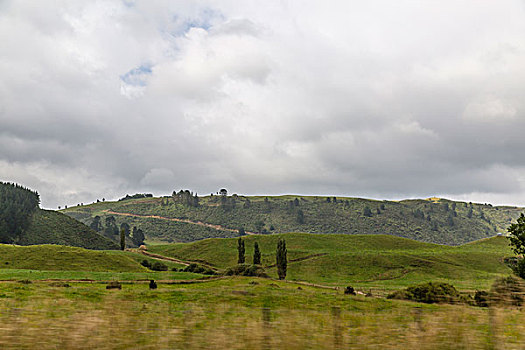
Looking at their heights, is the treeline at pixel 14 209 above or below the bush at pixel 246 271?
above

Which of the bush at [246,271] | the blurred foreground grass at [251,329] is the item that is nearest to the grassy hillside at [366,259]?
the bush at [246,271]

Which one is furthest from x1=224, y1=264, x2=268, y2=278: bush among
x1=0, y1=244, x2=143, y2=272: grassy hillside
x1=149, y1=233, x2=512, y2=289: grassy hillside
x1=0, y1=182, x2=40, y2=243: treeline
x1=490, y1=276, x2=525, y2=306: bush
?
x1=0, y1=182, x2=40, y2=243: treeline

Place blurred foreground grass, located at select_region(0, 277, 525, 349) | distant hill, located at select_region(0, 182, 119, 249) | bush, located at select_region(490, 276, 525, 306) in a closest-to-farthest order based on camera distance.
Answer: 1. blurred foreground grass, located at select_region(0, 277, 525, 349)
2. bush, located at select_region(490, 276, 525, 306)
3. distant hill, located at select_region(0, 182, 119, 249)

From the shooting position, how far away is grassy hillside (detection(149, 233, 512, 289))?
328 feet

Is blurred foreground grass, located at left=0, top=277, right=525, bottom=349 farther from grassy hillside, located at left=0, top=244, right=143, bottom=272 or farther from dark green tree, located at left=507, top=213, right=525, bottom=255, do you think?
grassy hillside, located at left=0, top=244, right=143, bottom=272

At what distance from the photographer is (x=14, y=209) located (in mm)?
151750

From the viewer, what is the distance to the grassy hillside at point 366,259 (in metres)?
100

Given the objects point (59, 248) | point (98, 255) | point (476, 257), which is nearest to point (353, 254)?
point (476, 257)

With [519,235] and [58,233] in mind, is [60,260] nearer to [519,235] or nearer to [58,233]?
[519,235]

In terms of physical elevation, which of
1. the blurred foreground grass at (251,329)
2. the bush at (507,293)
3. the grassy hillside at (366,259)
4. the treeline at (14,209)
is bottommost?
the grassy hillside at (366,259)

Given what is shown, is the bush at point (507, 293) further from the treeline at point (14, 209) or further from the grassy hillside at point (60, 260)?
the treeline at point (14, 209)

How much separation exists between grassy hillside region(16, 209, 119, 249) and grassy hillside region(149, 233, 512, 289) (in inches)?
1017

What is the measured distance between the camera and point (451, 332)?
7719 mm

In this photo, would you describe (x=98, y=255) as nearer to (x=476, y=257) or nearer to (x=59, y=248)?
(x=59, y=248)
